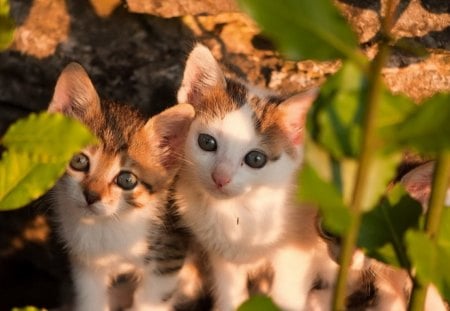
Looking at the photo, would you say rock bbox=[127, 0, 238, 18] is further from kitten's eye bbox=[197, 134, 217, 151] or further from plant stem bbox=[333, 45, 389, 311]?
plant stem bbox=[333, 45, 389, 311]

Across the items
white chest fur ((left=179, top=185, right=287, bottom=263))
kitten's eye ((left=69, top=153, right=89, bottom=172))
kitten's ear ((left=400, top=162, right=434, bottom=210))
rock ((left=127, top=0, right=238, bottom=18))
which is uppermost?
rock ((left=127, top=0, right=238, bottom=18))

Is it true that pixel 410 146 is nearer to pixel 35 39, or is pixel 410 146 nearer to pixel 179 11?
pixel 179 11

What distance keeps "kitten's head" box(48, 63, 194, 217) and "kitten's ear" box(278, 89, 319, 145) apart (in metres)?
0.29

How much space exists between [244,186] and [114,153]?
376 millimetres

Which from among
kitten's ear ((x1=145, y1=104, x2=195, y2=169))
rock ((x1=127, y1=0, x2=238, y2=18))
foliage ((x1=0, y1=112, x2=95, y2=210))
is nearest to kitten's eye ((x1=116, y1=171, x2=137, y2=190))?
kitten's ear ((x1=145, y1=104, x2=195, y2=169))

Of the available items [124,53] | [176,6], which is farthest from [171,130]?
[124,53]

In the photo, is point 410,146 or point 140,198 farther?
point 140,198

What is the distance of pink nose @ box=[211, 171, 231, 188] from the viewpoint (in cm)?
212

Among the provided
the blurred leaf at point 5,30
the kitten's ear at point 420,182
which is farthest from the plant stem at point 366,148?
the kitten's ear at point 420,182

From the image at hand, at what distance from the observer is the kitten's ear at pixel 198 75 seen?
2.25 m

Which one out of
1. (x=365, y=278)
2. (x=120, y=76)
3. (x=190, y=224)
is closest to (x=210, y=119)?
(x=190, y=224)

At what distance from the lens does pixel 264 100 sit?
231cm

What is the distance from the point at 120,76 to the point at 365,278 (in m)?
1.08

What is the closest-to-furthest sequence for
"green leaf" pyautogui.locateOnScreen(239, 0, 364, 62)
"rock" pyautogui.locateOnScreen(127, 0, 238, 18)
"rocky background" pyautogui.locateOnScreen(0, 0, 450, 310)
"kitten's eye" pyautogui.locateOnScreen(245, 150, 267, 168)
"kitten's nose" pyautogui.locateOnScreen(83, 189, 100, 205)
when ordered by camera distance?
"green leaf" pyautogui.locateOnScreen(239, 0, 364, 62) < "kitten's nose" pyautogui.locateOnScreen(83, 189, 100, 205) < "kitten's eye" pyautogui.locateOnScreen(245, 150, 267, 168) < "rock" pyautogui.locateOnScreen(127, 0, 238, 18) < "rocky background" pyautogui.locateOnScreen(0, 0, 450, 310)
